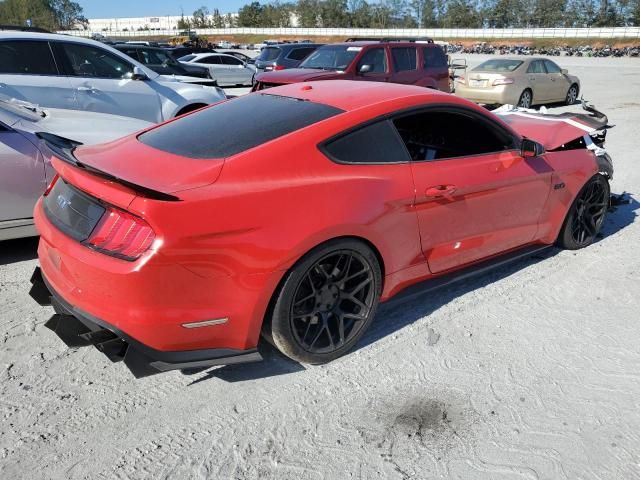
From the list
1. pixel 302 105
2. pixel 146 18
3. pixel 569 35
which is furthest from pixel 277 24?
pixel 302 105

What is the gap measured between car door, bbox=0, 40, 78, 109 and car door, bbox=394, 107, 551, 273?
5232mm

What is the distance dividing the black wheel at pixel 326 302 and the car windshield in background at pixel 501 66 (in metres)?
13.0

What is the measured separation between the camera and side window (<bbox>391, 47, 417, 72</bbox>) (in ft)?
39.1

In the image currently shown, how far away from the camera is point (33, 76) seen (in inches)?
271

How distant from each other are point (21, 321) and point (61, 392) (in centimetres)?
96

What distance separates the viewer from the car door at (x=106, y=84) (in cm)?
720

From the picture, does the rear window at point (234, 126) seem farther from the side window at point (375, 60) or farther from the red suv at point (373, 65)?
the side window at point (375, 60)

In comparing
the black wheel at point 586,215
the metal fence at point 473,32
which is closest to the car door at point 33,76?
the black wheel at point 586,215

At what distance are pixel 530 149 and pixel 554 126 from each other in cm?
115

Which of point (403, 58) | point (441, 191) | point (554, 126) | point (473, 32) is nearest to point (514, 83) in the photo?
point (403, 58)

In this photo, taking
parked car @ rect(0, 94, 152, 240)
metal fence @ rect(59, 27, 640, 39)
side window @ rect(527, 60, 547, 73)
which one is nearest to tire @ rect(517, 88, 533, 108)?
side window @ rect(527, 60, 547, 73)

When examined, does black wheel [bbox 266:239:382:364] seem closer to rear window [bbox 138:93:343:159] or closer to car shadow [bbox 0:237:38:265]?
rear window [bbox 138:93:343:159]

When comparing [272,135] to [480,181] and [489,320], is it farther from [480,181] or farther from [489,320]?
[489,320]

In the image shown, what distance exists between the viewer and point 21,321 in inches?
143
